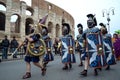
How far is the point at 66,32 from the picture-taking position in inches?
397

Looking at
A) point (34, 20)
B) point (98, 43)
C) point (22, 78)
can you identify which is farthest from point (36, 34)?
point (34, 20)

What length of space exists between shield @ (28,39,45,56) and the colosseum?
25.3 m

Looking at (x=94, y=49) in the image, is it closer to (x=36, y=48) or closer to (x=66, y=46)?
(x=36, y=48)

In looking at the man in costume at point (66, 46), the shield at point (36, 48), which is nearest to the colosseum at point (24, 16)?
the man in costume at point (66, 46)

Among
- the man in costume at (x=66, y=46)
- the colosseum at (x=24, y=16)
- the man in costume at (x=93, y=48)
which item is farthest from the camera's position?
the colosseum at (x=24, y=16)

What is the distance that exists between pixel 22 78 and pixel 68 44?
2848 millimetres

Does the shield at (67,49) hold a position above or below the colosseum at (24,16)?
below

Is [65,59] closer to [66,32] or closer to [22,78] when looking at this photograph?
[66,32]

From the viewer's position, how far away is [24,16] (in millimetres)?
36656

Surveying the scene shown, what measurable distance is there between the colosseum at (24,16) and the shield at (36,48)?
83.0 ft

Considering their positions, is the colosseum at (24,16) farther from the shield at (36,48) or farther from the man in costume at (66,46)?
the shield at (36,48)

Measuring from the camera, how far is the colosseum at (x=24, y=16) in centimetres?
3438

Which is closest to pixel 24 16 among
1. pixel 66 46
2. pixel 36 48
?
pixel 66 46

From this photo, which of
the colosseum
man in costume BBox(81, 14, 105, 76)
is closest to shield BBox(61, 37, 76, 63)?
man in costume BBox(81, 14, 105, 76)
